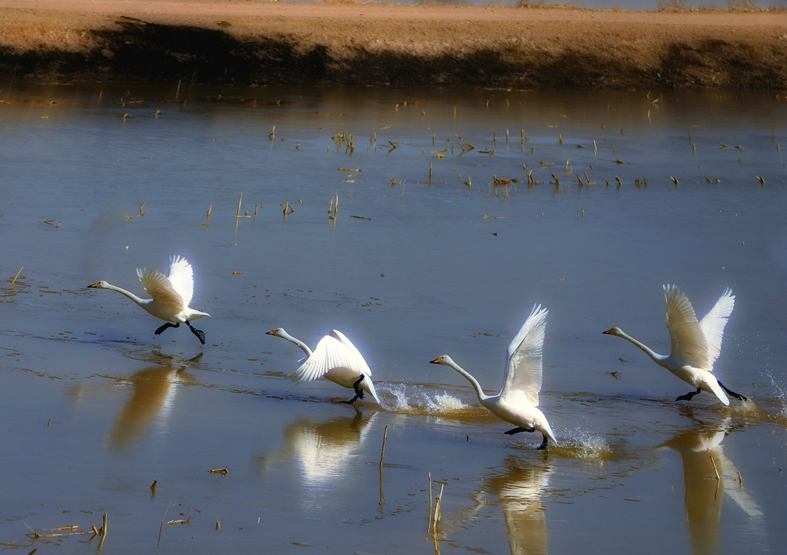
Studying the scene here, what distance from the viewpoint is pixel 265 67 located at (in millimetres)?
31125

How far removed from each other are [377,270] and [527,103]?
61.7ft

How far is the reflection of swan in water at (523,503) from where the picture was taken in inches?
218

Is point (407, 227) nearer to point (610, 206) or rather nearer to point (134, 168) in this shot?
point (610, 206)

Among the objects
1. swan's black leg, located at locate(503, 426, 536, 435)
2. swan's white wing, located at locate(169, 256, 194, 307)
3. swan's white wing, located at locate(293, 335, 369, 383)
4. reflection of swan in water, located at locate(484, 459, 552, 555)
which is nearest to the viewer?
reflection of swan in water, located at locate(484, 459, 552, 555)

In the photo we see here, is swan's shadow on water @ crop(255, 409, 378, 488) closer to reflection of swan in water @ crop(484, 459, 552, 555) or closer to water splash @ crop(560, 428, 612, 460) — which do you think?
reflection of swan in water @ crop(484, 459, 552, 555)

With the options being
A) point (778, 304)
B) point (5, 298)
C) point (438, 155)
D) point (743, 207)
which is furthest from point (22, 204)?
point (743, 207)

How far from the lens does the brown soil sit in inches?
1175

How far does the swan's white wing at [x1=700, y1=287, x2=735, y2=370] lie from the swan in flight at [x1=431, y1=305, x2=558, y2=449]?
7.04 feet

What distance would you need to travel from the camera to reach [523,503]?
614 centimetres

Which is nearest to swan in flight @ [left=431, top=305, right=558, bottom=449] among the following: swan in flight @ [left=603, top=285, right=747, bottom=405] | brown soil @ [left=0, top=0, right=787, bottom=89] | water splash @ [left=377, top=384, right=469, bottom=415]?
water splash @ [left=377, top=384, right=469, bottom=415]

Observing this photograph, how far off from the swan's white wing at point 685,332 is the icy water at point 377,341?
46 centimetres

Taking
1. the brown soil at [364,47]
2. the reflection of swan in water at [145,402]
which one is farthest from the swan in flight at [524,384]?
the brown soil at [364,47]

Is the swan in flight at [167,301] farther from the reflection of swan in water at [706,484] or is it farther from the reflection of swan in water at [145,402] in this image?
the reflection of swan in water at [706,484]

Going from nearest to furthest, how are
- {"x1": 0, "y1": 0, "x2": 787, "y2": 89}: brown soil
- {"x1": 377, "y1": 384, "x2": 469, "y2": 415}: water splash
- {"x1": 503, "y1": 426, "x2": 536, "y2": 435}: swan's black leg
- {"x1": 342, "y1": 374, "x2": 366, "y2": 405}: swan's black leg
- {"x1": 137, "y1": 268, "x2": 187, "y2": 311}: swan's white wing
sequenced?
{"x1": 503, "y1": 426, "x2": 536, "y2": 435}: swan's black leg, {"x1": 342, "y1": 374, "x2": 366, "y2": 405}: swan's black leg, {"x1": 377, "y1": 384, "x2": 469, "y2": 415}: water splash, {"x1": 137, "y1": 268, "x2": 187, "y2": 311}: swan's white wing, {"x1": 0, "y1": 0, "x2": 787, "y2": 89}: brown soil
